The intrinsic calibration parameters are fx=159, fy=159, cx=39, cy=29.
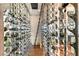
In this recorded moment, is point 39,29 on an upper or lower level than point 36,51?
upper

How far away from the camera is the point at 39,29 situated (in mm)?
1274

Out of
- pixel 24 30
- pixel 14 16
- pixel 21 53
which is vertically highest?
pixel 14 16

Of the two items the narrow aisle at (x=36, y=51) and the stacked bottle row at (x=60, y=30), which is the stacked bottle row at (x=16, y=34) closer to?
the narrow aisle at (x=36, y=51)

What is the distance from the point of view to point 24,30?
4.21ft

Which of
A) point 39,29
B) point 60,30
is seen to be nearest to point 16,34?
point 39,29

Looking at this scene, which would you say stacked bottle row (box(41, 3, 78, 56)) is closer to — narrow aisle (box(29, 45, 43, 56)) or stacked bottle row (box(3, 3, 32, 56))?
narrow aisle (box(29, 45, 43, 56))

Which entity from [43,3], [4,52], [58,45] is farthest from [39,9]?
[4,52]

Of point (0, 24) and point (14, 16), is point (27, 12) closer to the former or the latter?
point (14, 16)

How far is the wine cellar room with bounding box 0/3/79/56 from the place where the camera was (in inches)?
50.0

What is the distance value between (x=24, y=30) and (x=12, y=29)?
99 mm

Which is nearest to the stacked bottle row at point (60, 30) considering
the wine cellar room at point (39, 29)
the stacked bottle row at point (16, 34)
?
the wine cellar room at point (39, 29)

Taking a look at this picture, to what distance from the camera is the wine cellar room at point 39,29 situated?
4.17ft

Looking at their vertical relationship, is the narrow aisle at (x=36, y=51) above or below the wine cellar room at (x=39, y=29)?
below

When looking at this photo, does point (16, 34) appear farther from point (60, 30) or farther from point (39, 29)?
point (60, 30)
